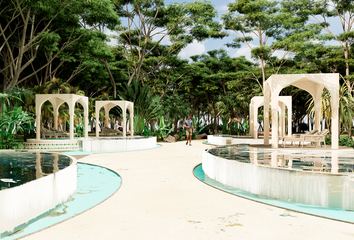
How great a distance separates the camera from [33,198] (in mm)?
3719

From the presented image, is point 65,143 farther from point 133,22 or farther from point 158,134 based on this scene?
point 133,22

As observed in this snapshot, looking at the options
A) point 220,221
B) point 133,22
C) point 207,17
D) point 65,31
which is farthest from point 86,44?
point 220,221

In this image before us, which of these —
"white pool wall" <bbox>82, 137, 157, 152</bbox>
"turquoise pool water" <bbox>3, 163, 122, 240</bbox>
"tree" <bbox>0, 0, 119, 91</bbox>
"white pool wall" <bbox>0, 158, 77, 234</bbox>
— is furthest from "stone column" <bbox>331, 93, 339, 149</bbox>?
"tree" <bbox>0, 0, 119, 91</bbox>

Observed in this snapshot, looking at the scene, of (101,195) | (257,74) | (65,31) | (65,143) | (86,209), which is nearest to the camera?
(86,209)

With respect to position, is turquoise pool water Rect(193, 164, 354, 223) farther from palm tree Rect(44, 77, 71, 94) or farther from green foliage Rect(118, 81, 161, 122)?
green foliage Rect(118, 81, 161, 122)

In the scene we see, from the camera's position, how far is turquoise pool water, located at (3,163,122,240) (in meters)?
3.53

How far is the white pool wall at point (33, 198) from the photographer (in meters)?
3.22

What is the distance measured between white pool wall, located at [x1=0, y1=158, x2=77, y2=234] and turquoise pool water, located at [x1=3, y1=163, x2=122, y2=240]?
0.35ft

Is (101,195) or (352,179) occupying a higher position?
(352,179)

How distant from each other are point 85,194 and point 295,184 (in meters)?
3.59

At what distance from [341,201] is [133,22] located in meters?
23.2

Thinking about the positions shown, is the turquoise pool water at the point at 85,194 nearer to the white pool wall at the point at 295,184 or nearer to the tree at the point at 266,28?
the white pool wall at the point at 295,184

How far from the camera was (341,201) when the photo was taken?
4.27 metres

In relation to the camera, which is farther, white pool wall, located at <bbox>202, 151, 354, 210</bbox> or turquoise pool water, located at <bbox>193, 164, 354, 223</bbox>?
white pool wall, located at <bbox>202, 151, 354, 210</bbox>
